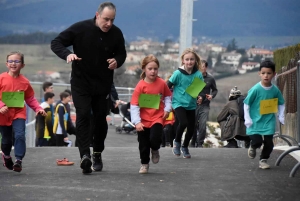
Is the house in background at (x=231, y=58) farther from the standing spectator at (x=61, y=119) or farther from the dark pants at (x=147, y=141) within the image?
the dark pants at (x=147, y=141)

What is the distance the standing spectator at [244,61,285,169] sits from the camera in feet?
38.1

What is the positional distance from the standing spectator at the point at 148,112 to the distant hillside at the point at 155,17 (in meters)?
36.9

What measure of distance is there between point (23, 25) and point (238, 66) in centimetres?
1729

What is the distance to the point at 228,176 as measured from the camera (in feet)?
35.3

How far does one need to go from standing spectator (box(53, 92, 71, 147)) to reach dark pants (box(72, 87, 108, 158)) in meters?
8.20

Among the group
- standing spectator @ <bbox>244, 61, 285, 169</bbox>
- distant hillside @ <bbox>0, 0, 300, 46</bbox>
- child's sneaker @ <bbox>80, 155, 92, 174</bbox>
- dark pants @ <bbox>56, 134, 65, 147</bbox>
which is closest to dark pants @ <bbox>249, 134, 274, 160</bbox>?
standing spectator @ <bbox>244, 61, 285, 169</bbox>

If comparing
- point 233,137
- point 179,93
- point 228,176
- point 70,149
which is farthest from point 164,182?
point 233,137

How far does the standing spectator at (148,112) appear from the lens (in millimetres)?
11062

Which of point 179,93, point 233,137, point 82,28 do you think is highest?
point 82,28

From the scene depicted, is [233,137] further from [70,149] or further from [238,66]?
[238,66]

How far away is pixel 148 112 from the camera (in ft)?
36.7

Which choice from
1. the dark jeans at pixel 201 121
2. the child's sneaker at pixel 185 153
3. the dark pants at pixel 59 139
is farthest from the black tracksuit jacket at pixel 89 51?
the dark pants at pixel 59 139

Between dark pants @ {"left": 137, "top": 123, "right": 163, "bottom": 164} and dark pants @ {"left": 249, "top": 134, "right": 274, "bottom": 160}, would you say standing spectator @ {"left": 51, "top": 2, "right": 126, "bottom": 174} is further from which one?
dark pants @ {"left": 249, "top": 134, "right": 274, "bottom": 160}

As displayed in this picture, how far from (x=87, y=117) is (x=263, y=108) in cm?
226
